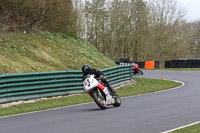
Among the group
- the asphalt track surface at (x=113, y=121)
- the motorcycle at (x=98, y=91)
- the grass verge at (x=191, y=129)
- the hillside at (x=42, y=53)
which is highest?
the hillside at (x=42, y=53)

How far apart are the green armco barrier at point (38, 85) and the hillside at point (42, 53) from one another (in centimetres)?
191

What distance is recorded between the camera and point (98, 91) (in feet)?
32.1

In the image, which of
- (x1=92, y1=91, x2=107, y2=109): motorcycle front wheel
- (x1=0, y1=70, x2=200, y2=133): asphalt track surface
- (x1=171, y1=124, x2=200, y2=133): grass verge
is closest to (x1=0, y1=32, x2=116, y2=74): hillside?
(x1=92, y1=91, x2=107, y2=109): motorcycle front wheel

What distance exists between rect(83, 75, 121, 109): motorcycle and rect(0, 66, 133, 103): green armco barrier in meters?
4.02

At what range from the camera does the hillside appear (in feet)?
53.2

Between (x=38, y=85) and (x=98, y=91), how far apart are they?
4391 millimetres

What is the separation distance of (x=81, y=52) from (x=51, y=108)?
12.4 metres

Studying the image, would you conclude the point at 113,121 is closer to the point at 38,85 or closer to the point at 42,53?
the point at 38,85

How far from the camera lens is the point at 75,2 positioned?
48.0 m

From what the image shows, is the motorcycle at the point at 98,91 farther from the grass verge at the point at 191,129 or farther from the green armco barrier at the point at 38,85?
the green armco barrier at the point at 38,85

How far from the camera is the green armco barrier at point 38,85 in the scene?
40.3 ft

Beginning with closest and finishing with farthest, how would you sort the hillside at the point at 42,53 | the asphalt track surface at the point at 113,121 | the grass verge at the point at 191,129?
1. the grass verge at the point at 191,129
2. the asphalt track surface at the point at 113,121
3. the hillside at the point at 42,53

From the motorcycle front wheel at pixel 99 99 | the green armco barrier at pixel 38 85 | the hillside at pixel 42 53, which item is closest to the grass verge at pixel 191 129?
the motorcycle front wheel at pixel 99 99

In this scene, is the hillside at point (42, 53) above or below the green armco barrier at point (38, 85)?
above
